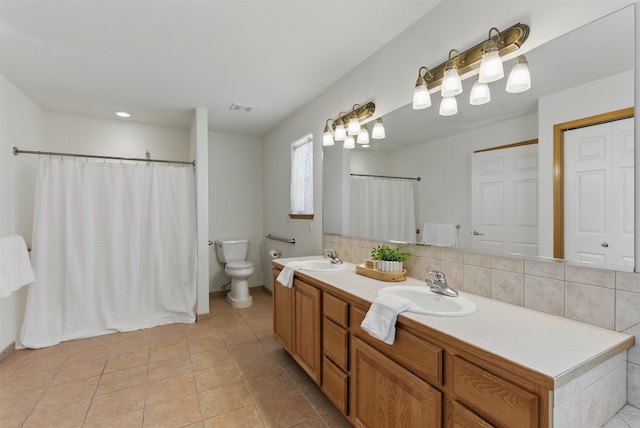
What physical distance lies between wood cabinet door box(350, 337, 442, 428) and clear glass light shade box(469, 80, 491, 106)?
1309 mm

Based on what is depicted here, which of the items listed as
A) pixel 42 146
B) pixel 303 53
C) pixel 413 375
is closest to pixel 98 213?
pixel 42 146

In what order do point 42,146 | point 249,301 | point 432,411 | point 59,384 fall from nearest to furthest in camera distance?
point 432,411 < point 59,384 < point 42,146 < point 249,301

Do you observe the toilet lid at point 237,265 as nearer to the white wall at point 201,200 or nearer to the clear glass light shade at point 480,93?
the white wall at point 201,200

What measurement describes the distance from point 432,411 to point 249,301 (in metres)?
3.09

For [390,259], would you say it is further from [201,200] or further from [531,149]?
[201,200]

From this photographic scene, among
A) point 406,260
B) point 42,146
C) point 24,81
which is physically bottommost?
point 406,260

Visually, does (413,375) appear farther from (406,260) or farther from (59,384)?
(59,384)

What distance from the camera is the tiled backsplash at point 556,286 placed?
1.02 metres

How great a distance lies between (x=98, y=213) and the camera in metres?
3.07

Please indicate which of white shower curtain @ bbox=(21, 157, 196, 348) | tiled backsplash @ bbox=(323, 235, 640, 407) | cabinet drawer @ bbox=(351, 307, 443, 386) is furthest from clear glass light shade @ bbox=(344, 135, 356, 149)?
white shower curtain @ bbox=(21, 157, 196, 348)

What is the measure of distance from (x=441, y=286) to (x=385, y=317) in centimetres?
45

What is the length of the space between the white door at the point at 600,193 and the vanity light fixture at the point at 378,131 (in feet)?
3.72

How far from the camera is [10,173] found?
2635 millimetres

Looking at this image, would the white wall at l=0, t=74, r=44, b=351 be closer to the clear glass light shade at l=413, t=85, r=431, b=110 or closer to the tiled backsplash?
the clear glass light shade at l=413, t=85, r=431, b=110
